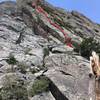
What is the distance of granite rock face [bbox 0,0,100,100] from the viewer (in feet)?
92.8

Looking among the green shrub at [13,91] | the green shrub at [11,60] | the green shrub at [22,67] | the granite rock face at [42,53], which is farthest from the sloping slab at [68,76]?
the green shrub at [11,60]

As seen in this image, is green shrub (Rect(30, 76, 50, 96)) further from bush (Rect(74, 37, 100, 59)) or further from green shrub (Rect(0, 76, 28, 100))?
bush (Rect(74, 37, 100, 59))

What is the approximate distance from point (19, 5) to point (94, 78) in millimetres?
34967

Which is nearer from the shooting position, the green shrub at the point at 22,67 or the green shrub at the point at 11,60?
the green shrub at the point at 22,67

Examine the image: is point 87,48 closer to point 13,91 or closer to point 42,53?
point 42,53

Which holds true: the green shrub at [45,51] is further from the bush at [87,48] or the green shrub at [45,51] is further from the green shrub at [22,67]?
the green shrub at [22,67]

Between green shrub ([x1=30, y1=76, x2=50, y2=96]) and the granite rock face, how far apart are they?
8.3 inches

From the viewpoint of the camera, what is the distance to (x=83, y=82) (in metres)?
29.3

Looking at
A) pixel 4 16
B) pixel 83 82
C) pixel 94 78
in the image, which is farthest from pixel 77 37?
pixel 94 78

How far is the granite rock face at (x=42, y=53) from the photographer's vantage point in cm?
2828

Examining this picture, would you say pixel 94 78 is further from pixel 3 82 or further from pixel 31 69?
pixel 31 69

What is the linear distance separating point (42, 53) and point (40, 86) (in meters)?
7.59

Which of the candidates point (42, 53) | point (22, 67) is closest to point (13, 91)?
point (22, 67)

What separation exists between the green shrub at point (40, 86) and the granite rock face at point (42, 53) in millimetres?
211
